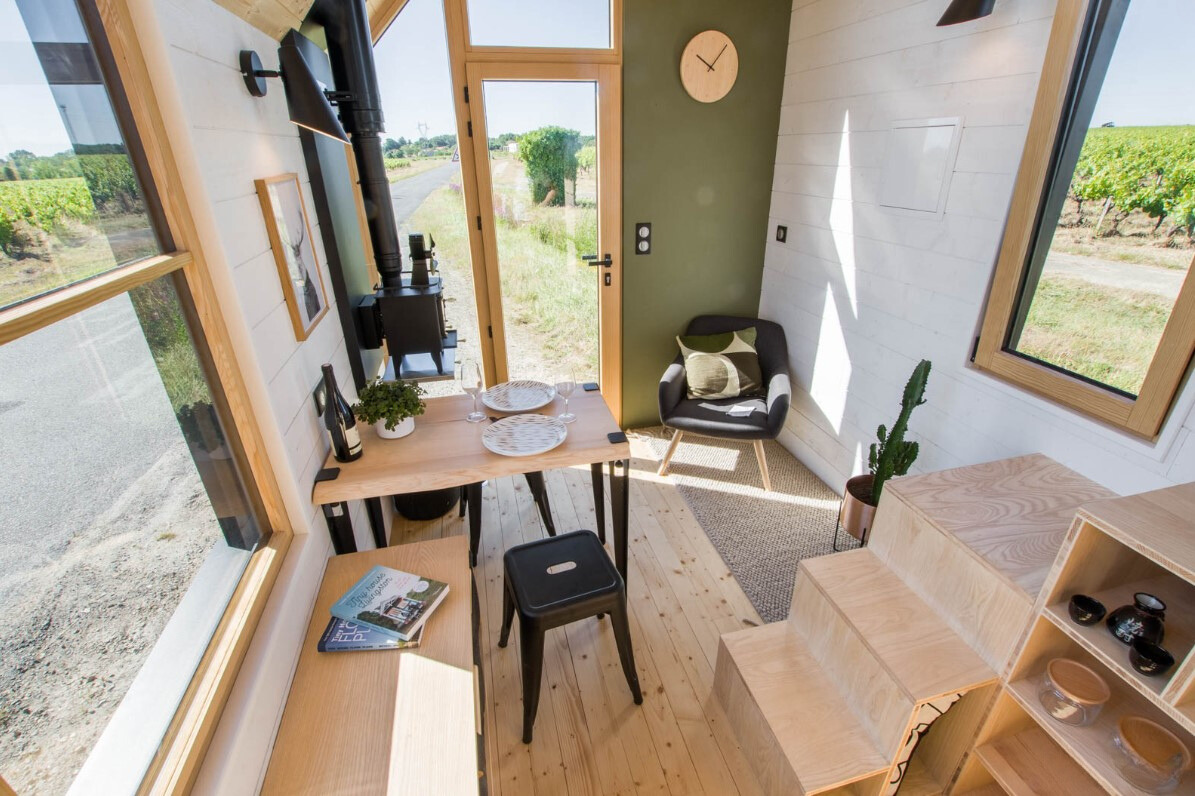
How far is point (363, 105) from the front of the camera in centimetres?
215

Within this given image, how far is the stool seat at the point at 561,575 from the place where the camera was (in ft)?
5.54

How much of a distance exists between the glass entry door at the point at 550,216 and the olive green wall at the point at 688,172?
12 cm

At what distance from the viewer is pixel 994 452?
6.73ft

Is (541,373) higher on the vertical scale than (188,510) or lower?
lower

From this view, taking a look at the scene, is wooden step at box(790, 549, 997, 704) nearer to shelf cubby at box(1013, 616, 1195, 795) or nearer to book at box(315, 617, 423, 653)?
shelf cubby at box(1013, 616, 1195, 795)

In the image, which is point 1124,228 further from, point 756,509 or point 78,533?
point 78,533

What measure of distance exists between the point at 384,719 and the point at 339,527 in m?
0.75

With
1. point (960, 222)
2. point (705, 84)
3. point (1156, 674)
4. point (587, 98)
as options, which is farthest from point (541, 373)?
point (1156, 674)

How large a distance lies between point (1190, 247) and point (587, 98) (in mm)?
2539

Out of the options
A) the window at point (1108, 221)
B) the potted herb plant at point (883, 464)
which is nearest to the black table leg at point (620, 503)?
the potted herb plant at point (883, 464)

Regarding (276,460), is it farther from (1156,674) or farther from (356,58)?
(1156,674)

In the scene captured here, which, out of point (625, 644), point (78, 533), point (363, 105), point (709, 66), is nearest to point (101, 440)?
point (78, 533)

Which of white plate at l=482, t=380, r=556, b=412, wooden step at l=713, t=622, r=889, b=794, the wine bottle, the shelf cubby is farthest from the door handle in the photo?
the shelf cubby

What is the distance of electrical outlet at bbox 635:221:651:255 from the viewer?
3.21 m
